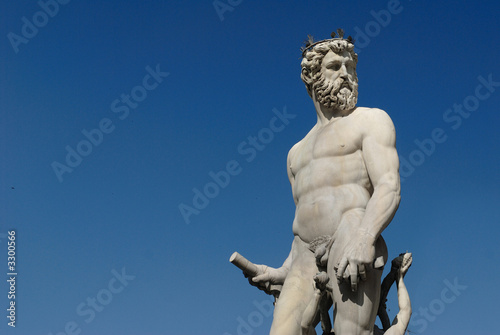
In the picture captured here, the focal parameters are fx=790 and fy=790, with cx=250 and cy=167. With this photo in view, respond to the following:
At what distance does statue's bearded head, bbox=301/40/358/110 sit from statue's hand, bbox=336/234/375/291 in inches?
84.4

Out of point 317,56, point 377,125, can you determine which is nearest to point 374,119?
point 377,125

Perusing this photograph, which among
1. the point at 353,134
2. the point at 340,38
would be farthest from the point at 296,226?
the point at 340,38

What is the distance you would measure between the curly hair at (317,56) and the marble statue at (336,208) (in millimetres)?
14

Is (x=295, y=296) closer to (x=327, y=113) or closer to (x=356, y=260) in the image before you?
(x=356, y=260)

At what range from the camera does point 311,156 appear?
10.8 m

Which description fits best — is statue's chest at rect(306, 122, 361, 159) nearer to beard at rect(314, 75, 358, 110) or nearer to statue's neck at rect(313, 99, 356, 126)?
statue's neck at rect(313, 99, 356, 126)

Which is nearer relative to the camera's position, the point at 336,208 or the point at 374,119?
the point at 336,208

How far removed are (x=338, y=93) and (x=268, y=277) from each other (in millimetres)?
2754

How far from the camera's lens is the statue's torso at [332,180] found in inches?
401

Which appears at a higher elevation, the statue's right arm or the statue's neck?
the statue's neck

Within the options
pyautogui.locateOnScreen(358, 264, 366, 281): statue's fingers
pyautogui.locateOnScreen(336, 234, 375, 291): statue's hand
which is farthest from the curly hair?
pyautogui.locateOnScreen(358, 264, 366, 281): statue's fingers

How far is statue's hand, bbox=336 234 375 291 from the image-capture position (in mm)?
9406

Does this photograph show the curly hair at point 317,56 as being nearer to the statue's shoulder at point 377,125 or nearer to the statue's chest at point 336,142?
the statue's chest at point 336,142

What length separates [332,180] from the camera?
10.3 meters
